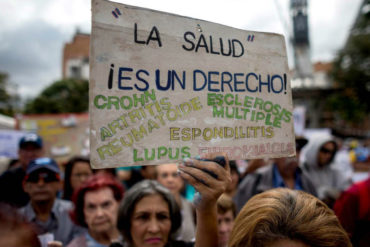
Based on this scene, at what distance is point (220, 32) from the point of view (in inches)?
53.0

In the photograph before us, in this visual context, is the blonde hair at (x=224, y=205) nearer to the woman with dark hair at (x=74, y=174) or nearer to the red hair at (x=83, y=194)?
the red hair at (x=83, y=194)

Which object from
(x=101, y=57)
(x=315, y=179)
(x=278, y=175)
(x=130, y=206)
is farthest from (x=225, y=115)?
(x=315, y=179)

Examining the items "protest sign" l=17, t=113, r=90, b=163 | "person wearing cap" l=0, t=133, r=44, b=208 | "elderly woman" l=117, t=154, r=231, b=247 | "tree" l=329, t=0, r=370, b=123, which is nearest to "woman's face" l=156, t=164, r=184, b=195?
"elderly woman" l=117, t=154, r=231, b=247

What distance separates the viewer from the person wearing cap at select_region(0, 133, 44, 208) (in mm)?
2543

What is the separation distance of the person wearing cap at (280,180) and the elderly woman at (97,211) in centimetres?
125

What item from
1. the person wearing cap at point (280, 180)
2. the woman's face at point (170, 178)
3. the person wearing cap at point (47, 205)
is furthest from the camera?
the woman's face at point (170, 178)

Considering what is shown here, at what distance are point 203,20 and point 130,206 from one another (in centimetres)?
125

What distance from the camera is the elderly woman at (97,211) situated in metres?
2.15

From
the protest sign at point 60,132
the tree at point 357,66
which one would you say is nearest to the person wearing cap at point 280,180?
the protest sign at point 60,132

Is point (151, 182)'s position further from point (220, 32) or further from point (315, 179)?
point (315, 179)

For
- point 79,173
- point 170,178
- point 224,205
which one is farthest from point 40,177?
point 224,205

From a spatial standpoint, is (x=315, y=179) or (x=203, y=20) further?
(x=315, y=179)

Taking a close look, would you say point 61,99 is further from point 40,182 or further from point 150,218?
point 150,218

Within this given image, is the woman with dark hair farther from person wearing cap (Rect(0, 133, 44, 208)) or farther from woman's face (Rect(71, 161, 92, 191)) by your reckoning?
person wearing cap (Rect(0, 133, 44, 208))
